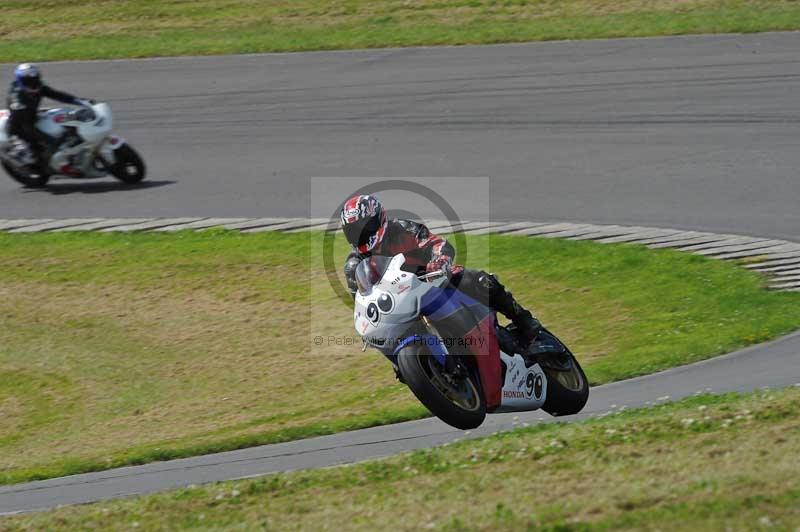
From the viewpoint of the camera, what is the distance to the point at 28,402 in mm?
11242

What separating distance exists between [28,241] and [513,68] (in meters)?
9.24

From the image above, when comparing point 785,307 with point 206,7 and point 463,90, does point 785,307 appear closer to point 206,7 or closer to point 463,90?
point 463,90

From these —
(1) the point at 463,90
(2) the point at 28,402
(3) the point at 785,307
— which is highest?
(1) the point at 463,90

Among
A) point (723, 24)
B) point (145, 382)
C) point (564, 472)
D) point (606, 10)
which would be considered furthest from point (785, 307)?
point (606, 10)

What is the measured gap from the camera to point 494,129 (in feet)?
60.4

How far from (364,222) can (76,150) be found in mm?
10832

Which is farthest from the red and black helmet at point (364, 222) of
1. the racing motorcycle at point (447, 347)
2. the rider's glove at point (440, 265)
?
the rider's glove at point (440, 265)

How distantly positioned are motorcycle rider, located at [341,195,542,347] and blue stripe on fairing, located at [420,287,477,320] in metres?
0.12

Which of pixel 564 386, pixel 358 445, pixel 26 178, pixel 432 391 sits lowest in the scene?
pixel 358 445

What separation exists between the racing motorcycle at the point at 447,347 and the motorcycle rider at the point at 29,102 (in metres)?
10.7

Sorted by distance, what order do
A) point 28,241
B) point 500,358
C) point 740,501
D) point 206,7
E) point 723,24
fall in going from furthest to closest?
point 206,7
point 723,24
point 28,241
point 500,358
point 740,501

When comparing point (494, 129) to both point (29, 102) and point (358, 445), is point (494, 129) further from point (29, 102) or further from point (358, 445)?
point (358, 445)

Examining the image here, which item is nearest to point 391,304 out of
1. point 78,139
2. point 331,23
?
point 78,139

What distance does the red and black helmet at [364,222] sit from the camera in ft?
26.4
